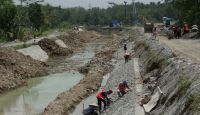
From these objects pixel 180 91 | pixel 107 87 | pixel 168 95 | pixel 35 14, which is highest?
pixel 35 14

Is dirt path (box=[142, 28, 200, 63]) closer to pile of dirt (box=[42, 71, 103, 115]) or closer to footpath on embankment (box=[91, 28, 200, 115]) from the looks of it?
footpath on embankment (box=[91, 28, 200, 115])

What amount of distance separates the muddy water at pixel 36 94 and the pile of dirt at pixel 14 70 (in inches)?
31.5

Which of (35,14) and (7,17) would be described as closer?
(7,17)

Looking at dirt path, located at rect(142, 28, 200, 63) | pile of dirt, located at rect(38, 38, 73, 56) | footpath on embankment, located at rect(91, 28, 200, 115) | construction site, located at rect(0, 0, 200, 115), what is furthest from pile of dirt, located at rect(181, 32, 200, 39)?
pile of dirt, located at rect(38, 38, 73, 56)

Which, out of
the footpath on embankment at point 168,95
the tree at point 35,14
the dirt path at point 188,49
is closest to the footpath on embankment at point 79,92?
the footpath on embankment at point 168,95

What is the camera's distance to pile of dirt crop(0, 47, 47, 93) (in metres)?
23.8

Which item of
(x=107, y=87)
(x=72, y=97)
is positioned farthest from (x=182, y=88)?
(x=107, y=87)

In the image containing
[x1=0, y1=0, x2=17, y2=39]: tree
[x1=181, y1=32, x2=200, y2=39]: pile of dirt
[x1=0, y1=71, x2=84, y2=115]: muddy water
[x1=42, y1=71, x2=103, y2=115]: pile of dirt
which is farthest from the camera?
[x1=0, y1=0, x2=17, y2=39]: tree

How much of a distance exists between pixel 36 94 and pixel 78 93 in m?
4.20

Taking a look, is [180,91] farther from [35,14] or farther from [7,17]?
[35,14]

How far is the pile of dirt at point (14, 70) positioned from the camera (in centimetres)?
2378

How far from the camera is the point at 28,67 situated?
29.9m

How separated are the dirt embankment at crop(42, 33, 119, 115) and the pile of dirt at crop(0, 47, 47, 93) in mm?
5652

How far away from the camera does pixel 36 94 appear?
73.7ft
